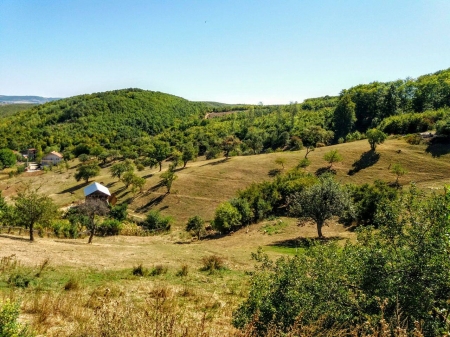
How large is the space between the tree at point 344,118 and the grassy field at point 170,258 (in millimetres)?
23082

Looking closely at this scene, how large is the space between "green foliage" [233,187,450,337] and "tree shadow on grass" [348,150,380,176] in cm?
5153

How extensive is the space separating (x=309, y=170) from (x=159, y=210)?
30574 mm

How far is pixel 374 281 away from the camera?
7.41 meters

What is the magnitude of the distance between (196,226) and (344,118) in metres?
69.1

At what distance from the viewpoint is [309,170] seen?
197 ft

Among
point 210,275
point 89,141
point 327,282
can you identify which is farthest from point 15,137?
point 327,282

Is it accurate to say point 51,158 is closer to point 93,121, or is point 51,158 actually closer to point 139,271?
point 93,121

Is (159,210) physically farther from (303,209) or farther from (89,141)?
(89,141)

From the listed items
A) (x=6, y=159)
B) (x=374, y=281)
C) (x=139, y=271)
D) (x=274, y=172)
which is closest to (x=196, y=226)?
(x=139, y=271)

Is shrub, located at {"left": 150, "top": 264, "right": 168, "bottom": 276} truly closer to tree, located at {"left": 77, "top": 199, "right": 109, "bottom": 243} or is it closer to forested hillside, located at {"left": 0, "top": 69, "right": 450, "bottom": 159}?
tree, located at {"left": 77, "top": 199, "right": 109, "bottom": 243}

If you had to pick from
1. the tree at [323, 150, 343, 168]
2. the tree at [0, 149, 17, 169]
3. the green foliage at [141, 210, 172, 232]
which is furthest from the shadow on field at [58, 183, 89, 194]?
the tree at [0, 149, 17, 169]

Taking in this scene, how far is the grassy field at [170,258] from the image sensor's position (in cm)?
850

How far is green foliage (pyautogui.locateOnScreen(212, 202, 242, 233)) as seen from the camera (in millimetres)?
39603

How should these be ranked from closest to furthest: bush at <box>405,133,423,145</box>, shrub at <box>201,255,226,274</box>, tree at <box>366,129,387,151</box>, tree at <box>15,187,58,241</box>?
shrub at <box>201,255,226,274</box> < tree at <box>15,187,58,241</box> < tree at <box>366,129,387,151</box> < bush at <box>405,133,423,145</box>
